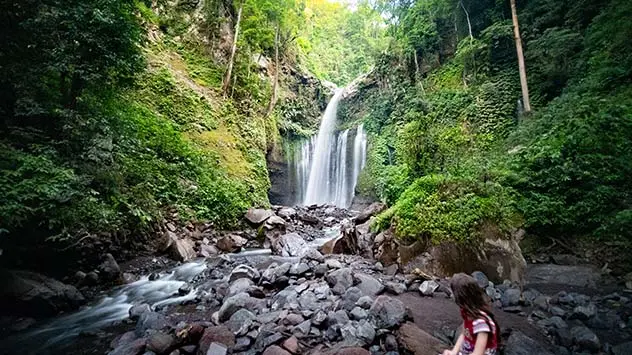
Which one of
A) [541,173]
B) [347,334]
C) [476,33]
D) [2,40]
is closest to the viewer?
[347,334]

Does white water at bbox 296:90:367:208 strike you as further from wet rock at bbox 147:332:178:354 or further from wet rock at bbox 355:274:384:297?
wet rock at bbox 147:332:178:354

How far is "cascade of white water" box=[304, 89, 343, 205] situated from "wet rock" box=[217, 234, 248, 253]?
12.1 metres

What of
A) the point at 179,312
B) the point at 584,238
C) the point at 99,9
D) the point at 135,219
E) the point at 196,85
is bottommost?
the point at 179,312

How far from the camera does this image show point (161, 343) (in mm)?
3527

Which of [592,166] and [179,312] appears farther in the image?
[592,166]

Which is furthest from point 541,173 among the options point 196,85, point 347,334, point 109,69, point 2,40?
point 196,85

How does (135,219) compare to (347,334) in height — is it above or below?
above

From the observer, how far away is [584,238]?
277 inches

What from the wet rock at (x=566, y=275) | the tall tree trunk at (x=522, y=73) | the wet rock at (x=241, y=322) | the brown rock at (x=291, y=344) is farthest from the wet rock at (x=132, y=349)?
the tall tree trunk at (x=522, y=73)

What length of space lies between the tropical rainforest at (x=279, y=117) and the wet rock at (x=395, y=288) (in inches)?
55.3

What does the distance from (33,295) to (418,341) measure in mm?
5978

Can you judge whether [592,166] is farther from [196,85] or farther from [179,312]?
[196,85]

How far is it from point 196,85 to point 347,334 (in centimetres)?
1652

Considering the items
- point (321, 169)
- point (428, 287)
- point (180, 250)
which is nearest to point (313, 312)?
point (428, 287)
